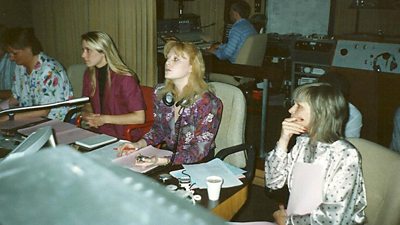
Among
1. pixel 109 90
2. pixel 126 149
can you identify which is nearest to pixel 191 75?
pixel 126 149

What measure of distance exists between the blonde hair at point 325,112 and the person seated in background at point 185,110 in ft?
2.16

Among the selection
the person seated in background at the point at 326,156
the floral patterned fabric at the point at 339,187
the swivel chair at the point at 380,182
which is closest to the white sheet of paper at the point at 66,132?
the person seated in background at the point at 326,156

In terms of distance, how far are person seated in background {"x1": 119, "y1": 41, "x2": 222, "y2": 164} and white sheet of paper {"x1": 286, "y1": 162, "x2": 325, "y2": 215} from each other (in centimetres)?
58

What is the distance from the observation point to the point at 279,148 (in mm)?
2020

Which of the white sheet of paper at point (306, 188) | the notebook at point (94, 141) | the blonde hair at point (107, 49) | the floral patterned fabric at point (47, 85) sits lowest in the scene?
the white sheet of paper at point (306, 188)

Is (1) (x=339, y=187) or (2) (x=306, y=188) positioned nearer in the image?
(1) (x=339, y=187)

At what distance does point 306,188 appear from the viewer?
1.84 meters

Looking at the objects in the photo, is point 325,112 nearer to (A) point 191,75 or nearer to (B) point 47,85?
(A) point 191,75

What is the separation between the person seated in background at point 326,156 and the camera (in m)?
1.72

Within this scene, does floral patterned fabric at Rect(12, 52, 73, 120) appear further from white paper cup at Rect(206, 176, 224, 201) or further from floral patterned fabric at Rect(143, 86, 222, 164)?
white paper cup at Rect(206, 176, 224, 201)

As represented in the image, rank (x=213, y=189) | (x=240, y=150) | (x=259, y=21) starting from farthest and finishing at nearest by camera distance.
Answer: (x=259, y=21)
(x=240, y=150)
(x=213, y=189)

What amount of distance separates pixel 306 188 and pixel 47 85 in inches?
79.8

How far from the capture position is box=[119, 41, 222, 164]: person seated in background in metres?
2.35

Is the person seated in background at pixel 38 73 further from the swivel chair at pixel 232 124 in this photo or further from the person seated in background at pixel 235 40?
the person seated in background at pixel 235 40
